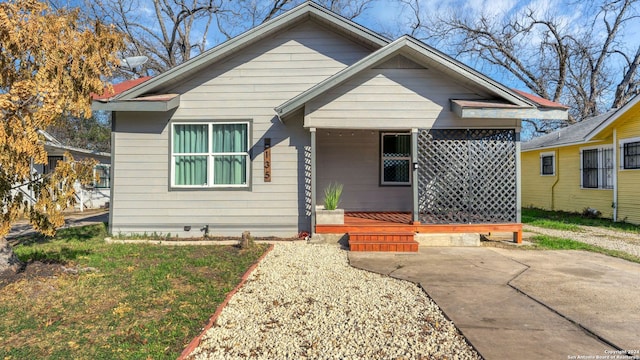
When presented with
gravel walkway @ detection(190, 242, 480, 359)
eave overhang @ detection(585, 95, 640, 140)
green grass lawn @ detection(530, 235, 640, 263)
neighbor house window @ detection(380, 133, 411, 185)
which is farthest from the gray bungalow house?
eave overhang @ detection(585, 95, 640, 140)

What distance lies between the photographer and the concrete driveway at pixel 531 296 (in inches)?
121

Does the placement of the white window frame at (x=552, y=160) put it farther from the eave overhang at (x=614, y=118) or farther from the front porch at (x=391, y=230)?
the front porch at (x=391, y=230)

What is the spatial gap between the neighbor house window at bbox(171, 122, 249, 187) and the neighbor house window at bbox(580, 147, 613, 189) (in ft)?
40.6

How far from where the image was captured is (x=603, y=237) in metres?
8.86

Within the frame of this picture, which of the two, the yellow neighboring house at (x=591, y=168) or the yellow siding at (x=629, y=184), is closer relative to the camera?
the yellow siding at (x=629, y=184)

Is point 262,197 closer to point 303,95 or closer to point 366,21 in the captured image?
point 303,95

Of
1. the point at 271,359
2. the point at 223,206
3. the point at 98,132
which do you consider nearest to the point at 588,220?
the point at 223,206

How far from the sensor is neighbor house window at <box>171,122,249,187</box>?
26.7 ft

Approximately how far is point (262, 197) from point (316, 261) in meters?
2.59

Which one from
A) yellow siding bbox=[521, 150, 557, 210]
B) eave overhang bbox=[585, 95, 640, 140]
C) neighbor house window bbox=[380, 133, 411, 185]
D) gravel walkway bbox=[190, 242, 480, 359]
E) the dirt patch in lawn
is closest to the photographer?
gravel walkway bbox=[190, 242, 480, 359]

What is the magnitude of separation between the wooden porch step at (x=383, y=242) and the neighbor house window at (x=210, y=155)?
3.05 m

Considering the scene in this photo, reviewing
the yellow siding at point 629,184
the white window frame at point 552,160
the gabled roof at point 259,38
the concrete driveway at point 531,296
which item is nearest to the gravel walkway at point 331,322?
the concrete driveway at point 531,296

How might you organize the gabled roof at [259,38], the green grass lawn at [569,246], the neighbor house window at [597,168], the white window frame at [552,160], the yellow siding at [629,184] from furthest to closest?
the white window frame at [552,160] < the neighbor house window at [597,168] < the yellow siding at [629,184] < the gabled roof at [259,38] < the green grass lawn at [569,246]

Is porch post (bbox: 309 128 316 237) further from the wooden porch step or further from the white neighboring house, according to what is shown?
the white neighboring house
